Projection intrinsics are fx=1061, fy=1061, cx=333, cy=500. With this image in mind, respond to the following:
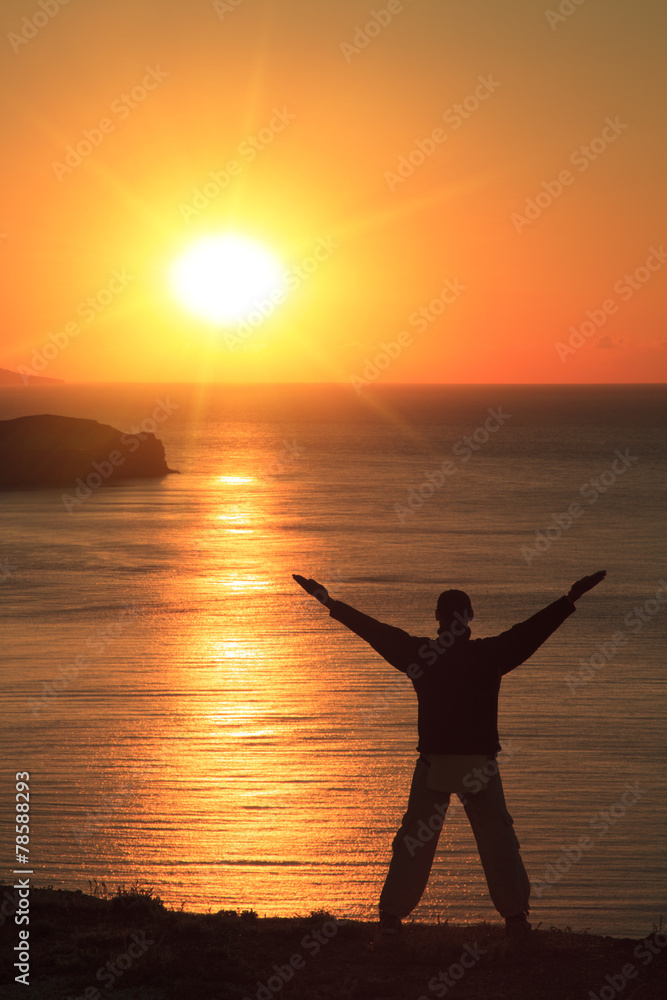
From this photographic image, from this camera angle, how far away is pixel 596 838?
2120cm

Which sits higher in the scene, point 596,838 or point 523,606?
point 523,606

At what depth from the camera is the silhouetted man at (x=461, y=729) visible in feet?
22.8

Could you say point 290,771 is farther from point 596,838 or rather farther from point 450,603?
point 450,603

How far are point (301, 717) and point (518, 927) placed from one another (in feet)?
74.9

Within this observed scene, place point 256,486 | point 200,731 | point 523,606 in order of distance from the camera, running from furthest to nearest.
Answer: point 256,486 → point 523,606 → point 200,731

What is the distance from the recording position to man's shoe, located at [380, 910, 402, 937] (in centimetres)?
733

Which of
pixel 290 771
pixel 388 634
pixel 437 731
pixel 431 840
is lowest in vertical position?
pixel 290 771

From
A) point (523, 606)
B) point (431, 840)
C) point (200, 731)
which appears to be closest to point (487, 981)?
point (431, 840)

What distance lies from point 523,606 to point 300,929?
134ft

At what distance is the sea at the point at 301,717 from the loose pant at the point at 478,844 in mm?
4737

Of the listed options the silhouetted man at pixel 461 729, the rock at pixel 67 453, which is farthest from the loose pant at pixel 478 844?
the rock at pixel 67 453

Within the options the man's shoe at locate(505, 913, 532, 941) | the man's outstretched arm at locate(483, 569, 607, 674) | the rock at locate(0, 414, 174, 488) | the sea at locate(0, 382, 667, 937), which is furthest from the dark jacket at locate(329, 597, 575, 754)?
the rock at locate(0, 414, 174, 488)

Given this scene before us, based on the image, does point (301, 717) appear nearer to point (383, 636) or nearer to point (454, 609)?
point (383, 636)

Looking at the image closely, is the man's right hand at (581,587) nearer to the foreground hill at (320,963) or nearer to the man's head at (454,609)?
the man's head at (454,609)
